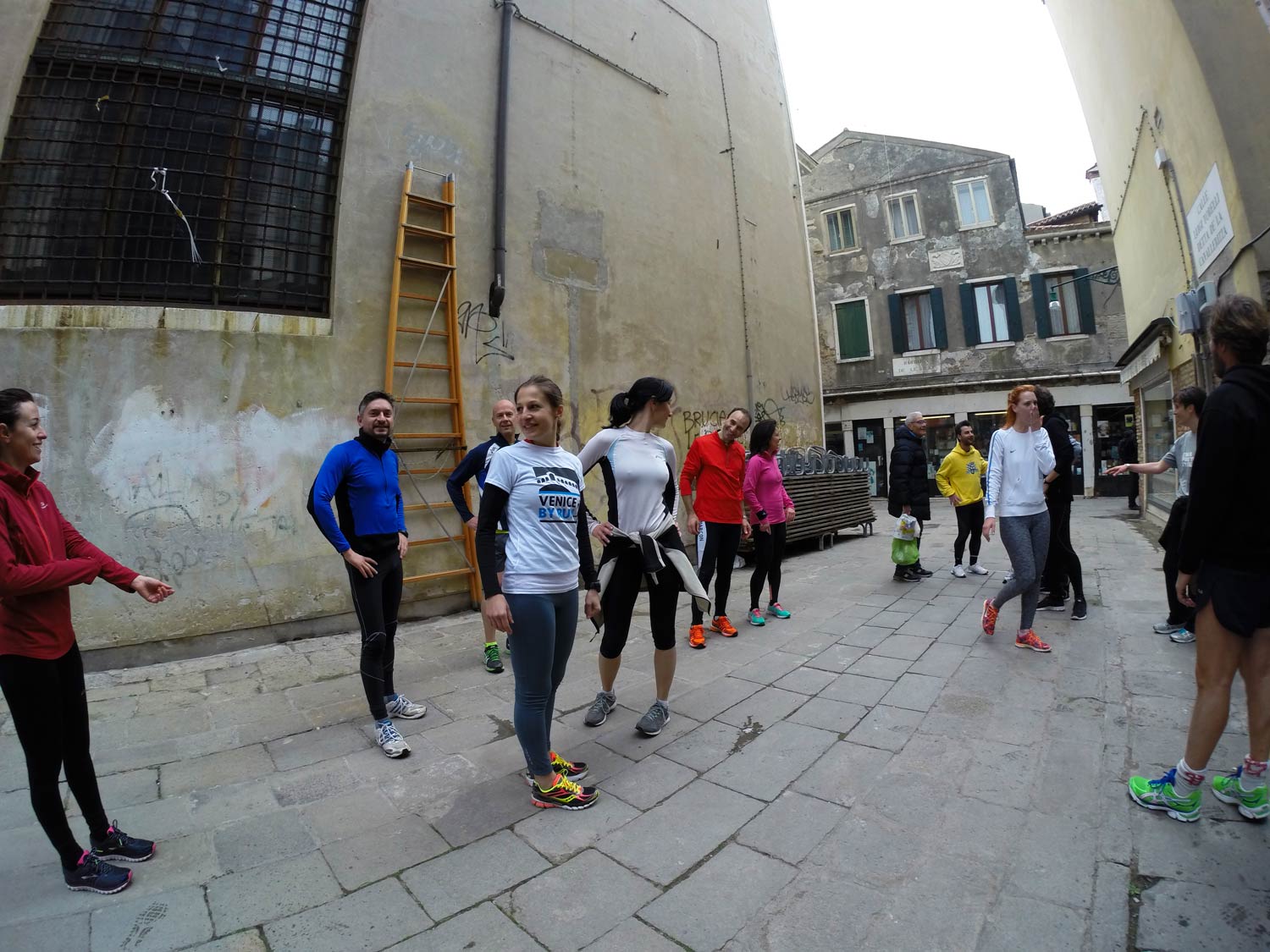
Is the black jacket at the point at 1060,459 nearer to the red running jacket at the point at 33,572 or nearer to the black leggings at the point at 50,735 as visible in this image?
the red running jacket at the point at 33,572

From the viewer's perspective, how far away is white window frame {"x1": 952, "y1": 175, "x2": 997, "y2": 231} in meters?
18.7

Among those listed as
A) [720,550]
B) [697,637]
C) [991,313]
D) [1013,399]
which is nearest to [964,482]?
[1013,399]

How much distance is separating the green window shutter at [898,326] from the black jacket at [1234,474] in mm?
18954

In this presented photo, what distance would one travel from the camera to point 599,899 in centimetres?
205

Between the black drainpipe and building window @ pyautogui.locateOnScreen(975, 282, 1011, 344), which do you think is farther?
building window @ pyautogui.locateOnScreen(975, 282, 1011, 344)

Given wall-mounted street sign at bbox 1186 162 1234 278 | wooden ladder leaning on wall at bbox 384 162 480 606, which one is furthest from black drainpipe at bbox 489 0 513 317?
wall-mounted street sign at bbox 1186 162 1234 278

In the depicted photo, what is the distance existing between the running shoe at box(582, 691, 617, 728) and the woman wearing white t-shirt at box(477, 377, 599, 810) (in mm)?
673

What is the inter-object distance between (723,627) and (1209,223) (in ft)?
22.1

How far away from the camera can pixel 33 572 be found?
2062 millimetres

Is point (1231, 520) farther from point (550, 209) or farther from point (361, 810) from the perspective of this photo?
point (550, 209)

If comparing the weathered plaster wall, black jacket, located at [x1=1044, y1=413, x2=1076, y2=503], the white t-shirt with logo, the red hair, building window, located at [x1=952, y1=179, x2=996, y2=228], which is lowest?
the white t-shirt with logo

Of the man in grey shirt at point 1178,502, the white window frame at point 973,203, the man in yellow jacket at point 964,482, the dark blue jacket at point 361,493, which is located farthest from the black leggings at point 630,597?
the white window frame at point 973,203

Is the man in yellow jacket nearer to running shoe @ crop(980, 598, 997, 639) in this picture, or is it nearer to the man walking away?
the man walking away

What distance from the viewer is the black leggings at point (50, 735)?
6.89ft
